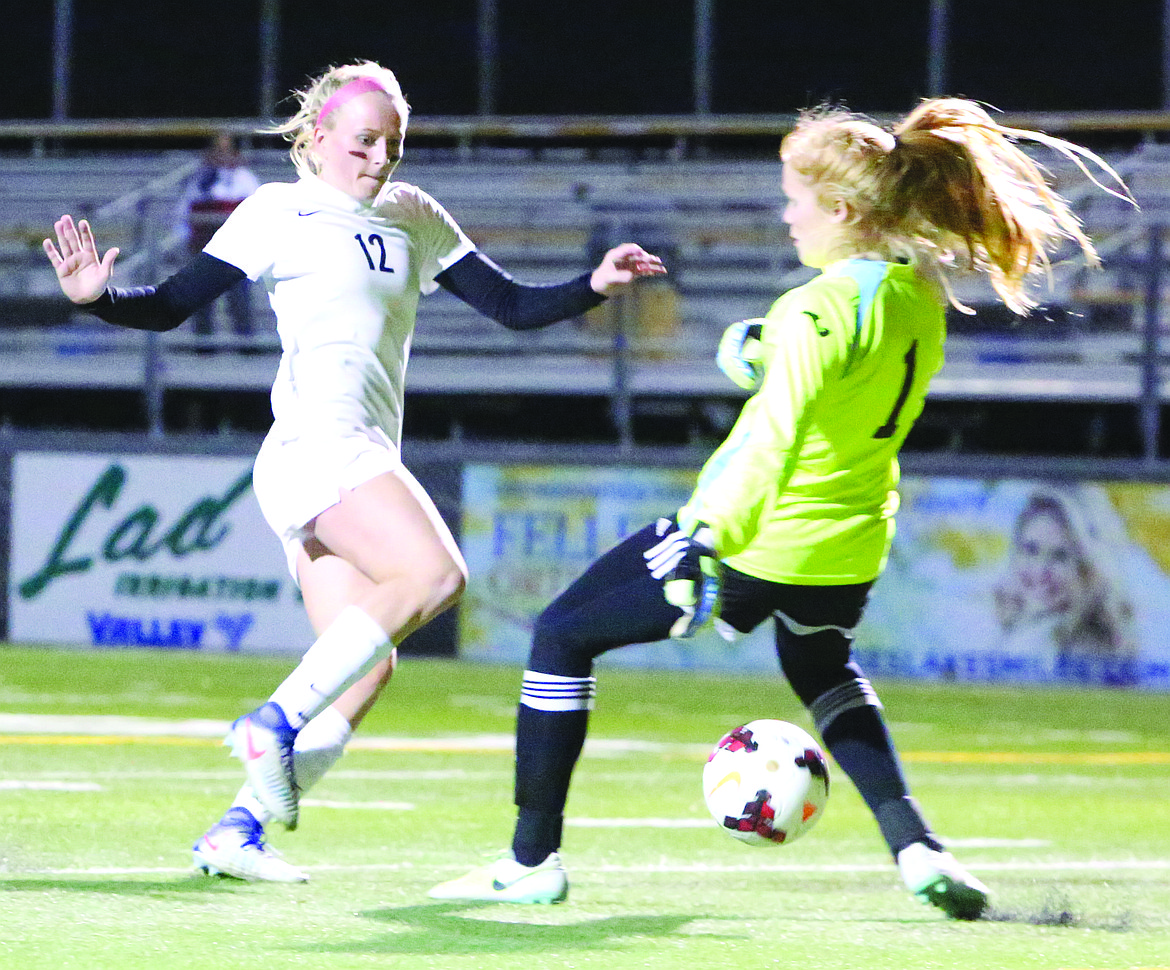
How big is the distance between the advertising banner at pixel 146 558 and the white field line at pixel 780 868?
336 inches

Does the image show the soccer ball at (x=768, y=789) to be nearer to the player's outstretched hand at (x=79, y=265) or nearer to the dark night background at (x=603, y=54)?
the player's outstretched hand at (x=79, y=265)

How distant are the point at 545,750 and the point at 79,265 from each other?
68.8 inches

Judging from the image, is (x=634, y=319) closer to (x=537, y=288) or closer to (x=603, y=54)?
(x=603, y=54)

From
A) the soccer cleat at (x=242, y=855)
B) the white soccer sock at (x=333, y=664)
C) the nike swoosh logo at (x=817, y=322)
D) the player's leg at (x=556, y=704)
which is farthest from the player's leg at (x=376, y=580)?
the nike swoosh logo at (x=817, y=322)

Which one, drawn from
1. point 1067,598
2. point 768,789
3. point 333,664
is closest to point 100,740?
point 333,664

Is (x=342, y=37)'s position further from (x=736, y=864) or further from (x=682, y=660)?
(x=736, y=864)

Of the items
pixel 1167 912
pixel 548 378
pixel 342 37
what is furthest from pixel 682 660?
pixel 342 37

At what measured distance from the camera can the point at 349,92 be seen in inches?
219

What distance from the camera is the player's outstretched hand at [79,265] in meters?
5.43

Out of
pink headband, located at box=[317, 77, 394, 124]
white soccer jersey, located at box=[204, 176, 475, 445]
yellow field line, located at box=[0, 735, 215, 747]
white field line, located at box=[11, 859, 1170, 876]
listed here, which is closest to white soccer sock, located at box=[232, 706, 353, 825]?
white field line, located at box=[11, 859, 1170, 876]

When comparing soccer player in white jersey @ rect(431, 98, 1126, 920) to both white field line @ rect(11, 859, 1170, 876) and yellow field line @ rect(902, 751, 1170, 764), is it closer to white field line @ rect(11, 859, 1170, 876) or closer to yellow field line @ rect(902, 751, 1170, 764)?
white field line @ rect(11, 859, 1170, 876)

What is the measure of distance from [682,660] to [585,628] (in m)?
8.96

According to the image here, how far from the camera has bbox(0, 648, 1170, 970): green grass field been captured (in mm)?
4641

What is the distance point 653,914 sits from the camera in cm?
519
